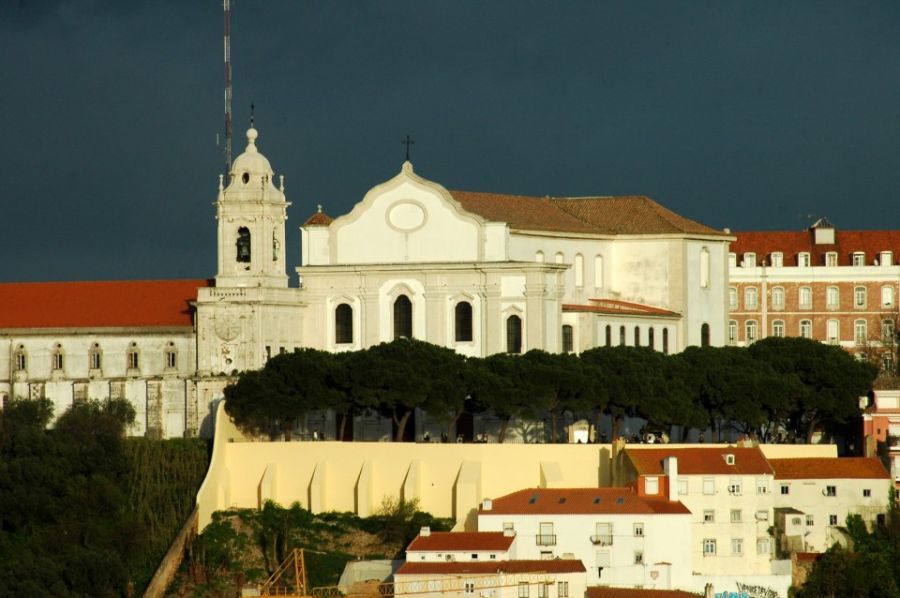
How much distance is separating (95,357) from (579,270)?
16429 millimetres

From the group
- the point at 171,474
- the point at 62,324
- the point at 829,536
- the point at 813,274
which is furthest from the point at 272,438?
the point at 813,274

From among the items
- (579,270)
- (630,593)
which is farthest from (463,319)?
(630,593)

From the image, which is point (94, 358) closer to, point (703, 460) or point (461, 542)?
point (461, 542)

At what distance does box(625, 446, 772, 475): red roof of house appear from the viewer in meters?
83.1

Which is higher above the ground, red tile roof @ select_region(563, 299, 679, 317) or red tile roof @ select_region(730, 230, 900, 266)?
red tile roof @ select_region(730, 230, 900, 266)

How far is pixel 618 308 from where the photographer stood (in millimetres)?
100438

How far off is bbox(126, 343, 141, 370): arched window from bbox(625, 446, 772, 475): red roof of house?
20.0 meters

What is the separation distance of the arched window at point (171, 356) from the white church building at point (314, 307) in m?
0.04

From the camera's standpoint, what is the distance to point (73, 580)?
263 ft

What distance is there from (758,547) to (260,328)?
20.8 meters

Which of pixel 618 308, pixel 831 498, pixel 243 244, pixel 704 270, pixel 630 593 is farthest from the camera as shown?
pixel 704 270

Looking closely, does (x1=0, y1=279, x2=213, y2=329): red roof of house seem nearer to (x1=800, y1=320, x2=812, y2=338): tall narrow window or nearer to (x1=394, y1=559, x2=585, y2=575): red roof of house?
(x1=394, y1=559, x2=585, y2=575): red roof of house

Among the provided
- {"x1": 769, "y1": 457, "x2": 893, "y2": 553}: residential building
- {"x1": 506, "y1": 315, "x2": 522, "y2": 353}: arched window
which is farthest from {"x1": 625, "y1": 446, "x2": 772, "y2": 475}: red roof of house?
{"x1": 506, "y1": 315, "x2": 522, "y2": 353}: arched window

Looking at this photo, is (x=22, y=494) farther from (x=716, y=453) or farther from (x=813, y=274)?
(x=813, y=274)
